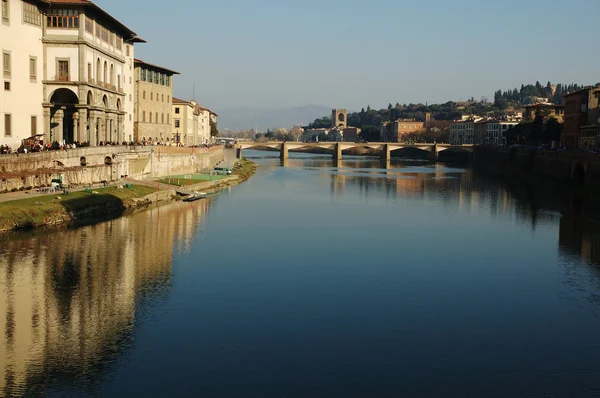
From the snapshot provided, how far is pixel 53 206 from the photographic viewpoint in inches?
1590

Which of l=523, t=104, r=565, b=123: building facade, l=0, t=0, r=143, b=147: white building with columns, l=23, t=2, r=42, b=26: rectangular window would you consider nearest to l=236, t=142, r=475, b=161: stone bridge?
l=523, t=104, r=565, b=123: building facade

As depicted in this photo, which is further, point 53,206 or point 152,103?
point 152,103

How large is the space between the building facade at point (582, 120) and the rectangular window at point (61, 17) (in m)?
68.1

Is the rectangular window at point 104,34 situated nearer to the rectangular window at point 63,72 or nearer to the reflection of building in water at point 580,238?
the rectangular window at point 63,72

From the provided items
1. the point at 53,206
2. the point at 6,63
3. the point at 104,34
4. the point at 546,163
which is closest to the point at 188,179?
the point at 104,34

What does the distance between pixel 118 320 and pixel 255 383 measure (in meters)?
6.71

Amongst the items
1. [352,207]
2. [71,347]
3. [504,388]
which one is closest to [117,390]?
[71,347]

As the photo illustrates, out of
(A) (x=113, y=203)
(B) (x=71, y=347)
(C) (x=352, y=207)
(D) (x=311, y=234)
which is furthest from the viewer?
(C) (x=352, y=207)

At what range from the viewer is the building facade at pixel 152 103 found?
7862cm

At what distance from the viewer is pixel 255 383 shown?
18.7m

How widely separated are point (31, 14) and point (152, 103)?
32095 millimetres

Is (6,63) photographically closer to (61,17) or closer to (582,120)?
(61,17)

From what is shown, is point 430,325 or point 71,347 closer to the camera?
point 71,347

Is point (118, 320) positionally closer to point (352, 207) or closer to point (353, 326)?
point (353, 326)
